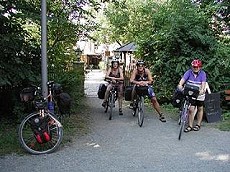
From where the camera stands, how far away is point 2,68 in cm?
736

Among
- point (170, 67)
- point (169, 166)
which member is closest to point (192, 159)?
point (169, 166)

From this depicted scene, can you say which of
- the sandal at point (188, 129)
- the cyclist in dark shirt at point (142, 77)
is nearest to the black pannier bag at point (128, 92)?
the cyclist in dark shirt at point (142, 77)

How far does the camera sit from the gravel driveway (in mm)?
5281

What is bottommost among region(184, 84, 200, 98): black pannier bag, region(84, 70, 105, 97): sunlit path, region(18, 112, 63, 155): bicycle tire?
region(84, 70, 105, 97): sunlit path

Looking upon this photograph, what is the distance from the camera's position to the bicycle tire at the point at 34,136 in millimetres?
5977

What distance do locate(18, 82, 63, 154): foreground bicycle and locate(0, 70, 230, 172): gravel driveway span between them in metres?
0.21

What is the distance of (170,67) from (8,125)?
523cm

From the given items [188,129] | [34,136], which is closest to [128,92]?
[188,129]

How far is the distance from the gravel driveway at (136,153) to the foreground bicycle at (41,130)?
207 millimetres

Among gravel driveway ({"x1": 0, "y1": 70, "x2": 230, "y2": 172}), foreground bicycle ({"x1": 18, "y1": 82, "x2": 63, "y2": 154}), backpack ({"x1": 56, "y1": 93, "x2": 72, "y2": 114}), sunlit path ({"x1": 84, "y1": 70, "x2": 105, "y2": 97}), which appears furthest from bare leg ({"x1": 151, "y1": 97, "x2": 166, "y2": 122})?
sunlit path ({"x1": 84, "y1": 70, "x2": 105, "y2": 97})

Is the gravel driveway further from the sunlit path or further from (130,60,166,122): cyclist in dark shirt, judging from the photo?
the sunlit path

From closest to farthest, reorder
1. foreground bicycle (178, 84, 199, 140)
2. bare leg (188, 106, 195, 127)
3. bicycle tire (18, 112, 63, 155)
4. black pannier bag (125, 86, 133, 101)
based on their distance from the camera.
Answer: bicycle tire (18, 112, 63, 155) → foreground bicycle (178, 84, 199, 140) → bare leg (188, 106, 195, 127) → black pannier bag (125, 86, 133, 101)

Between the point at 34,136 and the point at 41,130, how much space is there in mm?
230

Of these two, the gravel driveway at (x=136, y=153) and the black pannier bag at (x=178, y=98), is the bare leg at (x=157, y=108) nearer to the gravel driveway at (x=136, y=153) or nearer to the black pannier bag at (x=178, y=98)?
the gravel driveway at (x=136, y=153)
